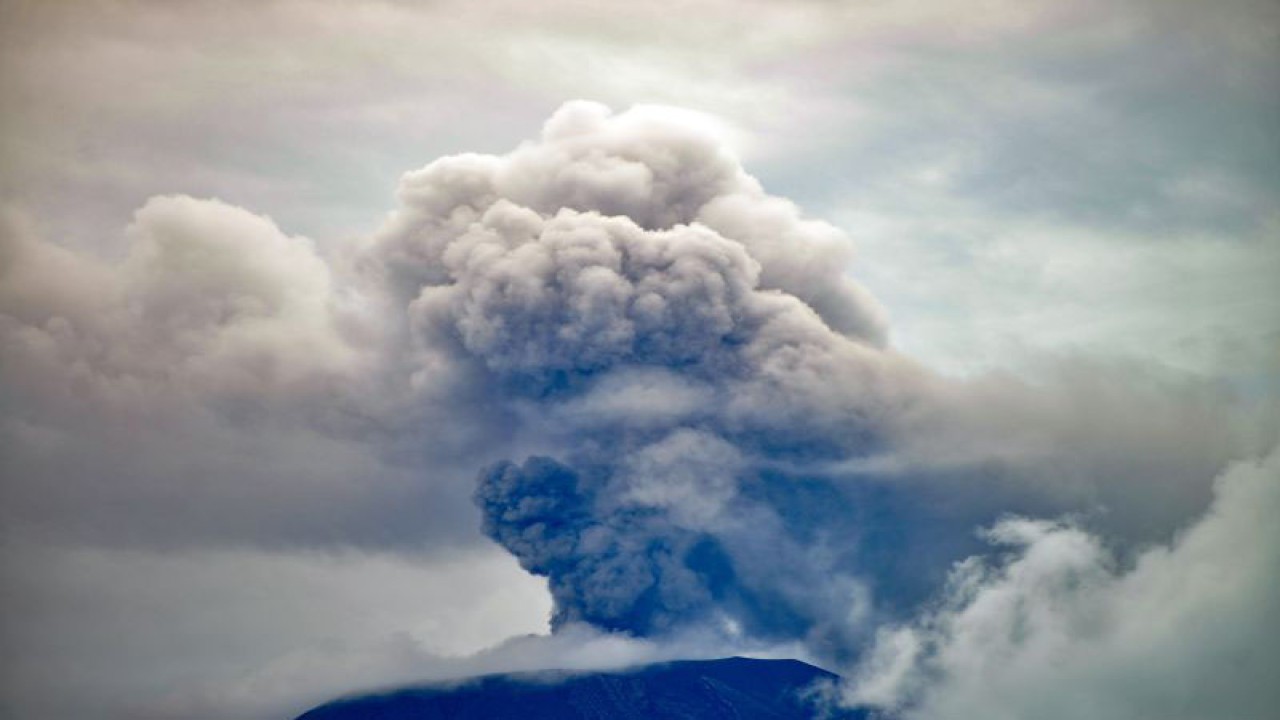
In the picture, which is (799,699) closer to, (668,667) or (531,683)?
(668,667)

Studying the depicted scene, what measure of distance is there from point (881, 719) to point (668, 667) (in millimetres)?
17503

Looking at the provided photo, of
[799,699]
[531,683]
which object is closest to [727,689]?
[799,699]

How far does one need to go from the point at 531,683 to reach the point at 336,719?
18.4 metres

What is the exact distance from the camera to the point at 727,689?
428 feet

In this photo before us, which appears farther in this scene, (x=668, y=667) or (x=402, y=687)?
(x=402, y=687)

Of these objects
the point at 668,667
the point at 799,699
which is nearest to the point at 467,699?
the point at 668,667

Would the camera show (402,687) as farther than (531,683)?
Yes

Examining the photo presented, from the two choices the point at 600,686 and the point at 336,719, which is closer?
the point at 600,686

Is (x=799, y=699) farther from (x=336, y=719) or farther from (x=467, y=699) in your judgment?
(x=336, y=719)

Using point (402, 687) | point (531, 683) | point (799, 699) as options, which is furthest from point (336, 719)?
point (799, 699)

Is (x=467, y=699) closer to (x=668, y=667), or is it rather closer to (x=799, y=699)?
(x=668, y=667)

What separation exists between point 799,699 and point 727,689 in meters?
6.54

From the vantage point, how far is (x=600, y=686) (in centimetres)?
12381

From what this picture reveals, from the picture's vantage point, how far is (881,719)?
129 meters
